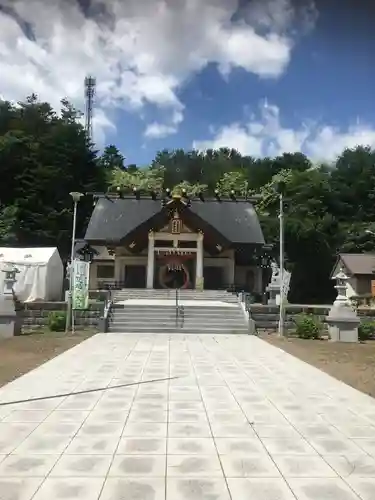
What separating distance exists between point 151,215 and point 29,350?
22.1m

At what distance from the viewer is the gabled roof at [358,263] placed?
39219mm

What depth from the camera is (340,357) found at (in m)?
12.7

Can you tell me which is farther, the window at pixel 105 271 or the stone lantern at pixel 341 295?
Result: the window at pixel 105 271

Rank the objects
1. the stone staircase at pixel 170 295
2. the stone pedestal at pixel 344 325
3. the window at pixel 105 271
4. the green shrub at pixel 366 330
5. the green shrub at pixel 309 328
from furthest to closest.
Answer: the window at pixel 105 271 < the stone staircase at pixel 170 295 < the green shrub at pixel 309 328 < the green shrub at pixel 366 330 < the stone pedestal at pixel 344 325

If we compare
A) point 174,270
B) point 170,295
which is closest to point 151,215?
point 174,270

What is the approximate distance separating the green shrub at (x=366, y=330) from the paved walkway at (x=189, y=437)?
26.6 feet

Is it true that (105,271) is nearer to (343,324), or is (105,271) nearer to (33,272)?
(33,272)

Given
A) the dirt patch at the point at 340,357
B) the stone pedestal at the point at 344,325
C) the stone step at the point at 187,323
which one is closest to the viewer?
the dirt patch at the point at 340,357

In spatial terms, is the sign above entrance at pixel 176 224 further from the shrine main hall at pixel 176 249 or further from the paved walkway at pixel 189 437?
the paved walkway at pixel 189 437

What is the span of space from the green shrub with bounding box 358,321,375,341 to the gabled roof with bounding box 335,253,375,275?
2221 cm

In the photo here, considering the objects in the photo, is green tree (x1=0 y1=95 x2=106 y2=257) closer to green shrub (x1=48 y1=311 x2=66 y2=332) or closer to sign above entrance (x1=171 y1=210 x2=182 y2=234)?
sign above entrance (x1=171 y1=210 x2=182 y2=234)

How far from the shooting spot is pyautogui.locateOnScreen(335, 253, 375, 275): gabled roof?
39219 millimetres

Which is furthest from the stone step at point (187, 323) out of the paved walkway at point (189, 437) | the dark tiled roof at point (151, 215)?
the dark tiled roof at point (151, 215)

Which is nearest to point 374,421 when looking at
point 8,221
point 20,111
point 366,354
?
point 366,354
